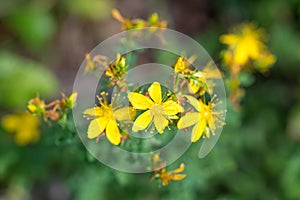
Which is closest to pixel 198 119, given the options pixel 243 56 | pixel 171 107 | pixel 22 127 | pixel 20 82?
pixel 171 107

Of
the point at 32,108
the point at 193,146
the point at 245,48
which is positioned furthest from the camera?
the point at 245,48

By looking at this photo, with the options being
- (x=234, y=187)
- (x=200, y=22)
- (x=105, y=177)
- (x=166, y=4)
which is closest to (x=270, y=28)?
(x=200, y=22)

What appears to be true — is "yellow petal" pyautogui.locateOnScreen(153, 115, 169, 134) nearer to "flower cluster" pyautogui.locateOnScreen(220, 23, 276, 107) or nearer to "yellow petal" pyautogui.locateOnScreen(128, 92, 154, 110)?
"yellow petal" pyautogui.locateOnScreen(128, 92, 154, 110)

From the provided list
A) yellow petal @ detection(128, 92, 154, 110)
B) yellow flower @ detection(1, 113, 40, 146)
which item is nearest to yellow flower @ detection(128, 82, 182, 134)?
yellow petal @ detection(128, 92, 154, 110)

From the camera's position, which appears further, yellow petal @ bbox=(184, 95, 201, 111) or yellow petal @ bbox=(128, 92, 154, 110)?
yellow petal @ bbox=(184, 95, 201, 111)

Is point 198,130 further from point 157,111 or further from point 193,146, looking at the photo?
point 193,146

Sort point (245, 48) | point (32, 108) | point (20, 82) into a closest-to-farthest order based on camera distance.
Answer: point (32, 108) < point (245, 48) < point (20, 82)

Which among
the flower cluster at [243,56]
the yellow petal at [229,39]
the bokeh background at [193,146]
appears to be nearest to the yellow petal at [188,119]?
the bokeh background at [193,146]
